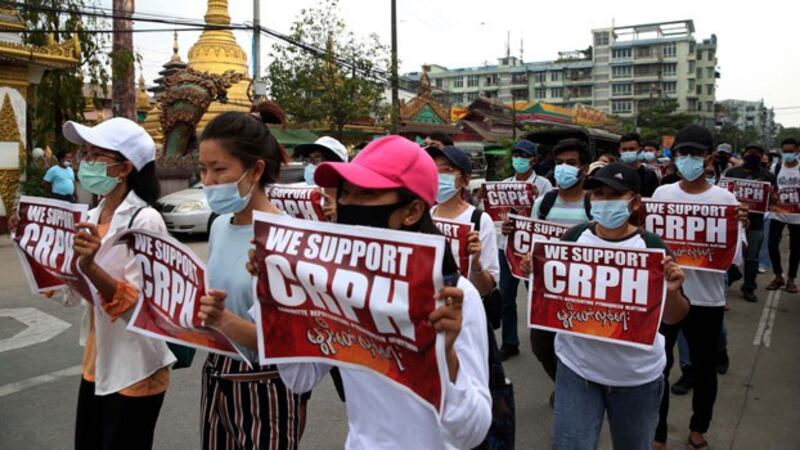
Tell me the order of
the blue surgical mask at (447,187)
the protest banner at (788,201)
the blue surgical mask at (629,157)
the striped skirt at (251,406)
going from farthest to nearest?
1. the blue surgical mask at (629,157)
2. the protest banner at (788,201)
3. the blue surgical mask at (447,187)
4. the striped skirt at (251,406)

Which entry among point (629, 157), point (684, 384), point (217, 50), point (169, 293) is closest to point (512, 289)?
point (684, 384)

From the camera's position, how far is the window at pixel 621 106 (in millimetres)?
88312

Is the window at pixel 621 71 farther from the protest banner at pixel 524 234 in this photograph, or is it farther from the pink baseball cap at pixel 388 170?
the pink baseball cap at pixel 388 170

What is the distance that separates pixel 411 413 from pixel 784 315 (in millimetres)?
7085

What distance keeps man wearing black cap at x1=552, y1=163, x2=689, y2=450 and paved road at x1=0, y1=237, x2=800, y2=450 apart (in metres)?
1.21

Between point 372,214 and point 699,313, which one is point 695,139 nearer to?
point 699,313

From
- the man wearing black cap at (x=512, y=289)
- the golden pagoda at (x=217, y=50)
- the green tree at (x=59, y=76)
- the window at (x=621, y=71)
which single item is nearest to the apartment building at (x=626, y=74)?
the window at (x=621, y=71)

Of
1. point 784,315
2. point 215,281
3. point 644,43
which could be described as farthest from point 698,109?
point 215,281

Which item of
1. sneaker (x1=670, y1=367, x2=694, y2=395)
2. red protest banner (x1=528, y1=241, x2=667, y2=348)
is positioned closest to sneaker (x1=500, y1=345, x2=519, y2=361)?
sneaker (x1=670, y1=367, x2=694, y2=395)

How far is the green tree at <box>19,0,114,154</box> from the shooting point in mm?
13656

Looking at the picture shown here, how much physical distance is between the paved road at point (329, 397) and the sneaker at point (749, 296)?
1.09 meters

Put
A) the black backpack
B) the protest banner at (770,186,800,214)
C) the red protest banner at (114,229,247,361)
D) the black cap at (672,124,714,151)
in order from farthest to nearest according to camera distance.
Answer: the protest banner at (770,186,800,214)
the black cap at (672,124,714,151)
the black backpack
the red protest banner at (114,229,247,361)

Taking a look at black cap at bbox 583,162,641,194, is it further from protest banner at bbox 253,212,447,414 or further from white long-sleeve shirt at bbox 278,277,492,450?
protest banner at bbox 253,212,447,414

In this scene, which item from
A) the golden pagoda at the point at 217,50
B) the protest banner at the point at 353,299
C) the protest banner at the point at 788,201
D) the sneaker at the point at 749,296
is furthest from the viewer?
the golden pagoda at the point at 217,50
